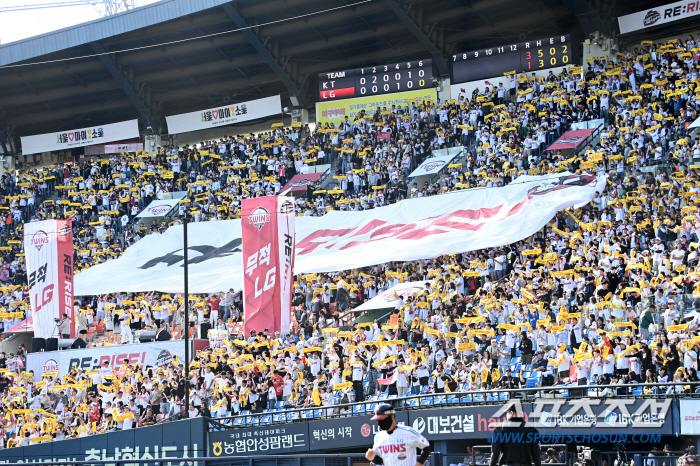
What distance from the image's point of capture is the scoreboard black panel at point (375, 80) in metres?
37.3

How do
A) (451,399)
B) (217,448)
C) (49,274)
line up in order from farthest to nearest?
(49,274)
(217,448)
(451,399)

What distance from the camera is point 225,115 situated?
42.7 meters

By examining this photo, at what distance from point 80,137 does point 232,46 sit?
11137mm

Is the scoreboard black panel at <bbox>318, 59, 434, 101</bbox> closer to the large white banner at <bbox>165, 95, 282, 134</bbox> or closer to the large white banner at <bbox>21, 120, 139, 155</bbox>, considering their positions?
the large white banner at <bbox>165, 95, 282, 134</bbox>

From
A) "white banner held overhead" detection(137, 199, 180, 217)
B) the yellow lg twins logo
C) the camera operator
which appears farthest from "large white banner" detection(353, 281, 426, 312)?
the camera operator

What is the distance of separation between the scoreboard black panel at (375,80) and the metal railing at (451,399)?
20685 mm

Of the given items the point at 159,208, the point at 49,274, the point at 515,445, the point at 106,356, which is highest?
the point at 159,208

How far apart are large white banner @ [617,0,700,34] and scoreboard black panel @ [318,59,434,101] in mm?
8059

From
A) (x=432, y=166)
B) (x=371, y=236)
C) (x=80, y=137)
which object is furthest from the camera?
(x=80, y=137)

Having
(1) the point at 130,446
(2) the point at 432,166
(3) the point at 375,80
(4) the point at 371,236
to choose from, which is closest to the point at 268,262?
(1) the point at 130,446

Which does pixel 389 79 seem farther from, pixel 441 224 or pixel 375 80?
pixel 441 224

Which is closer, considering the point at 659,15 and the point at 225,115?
the point at 659,15

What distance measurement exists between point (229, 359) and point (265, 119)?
22665mm

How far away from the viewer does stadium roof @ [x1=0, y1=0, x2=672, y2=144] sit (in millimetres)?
35531
